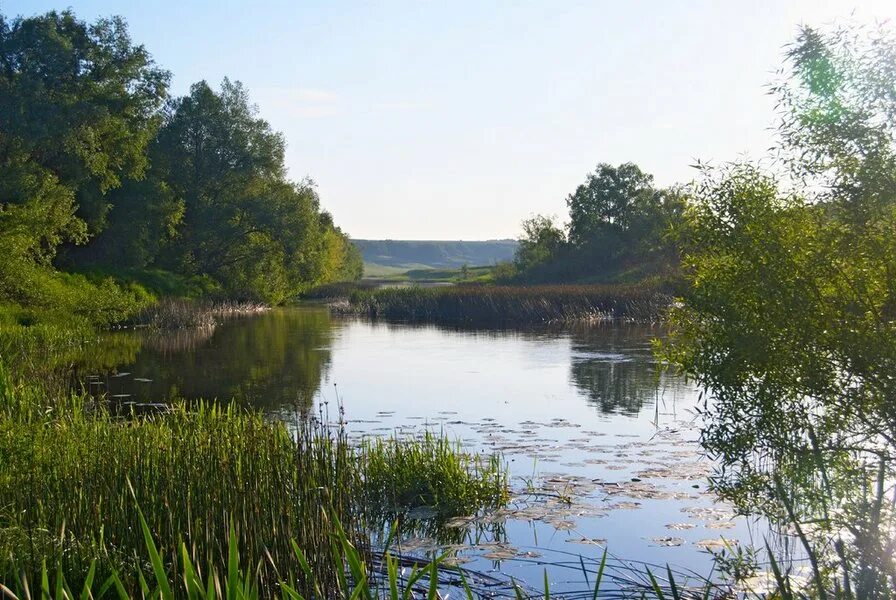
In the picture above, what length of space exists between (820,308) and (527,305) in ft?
118

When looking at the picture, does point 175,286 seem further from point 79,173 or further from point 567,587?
point 567,587

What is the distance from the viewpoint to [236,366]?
24.6 metres

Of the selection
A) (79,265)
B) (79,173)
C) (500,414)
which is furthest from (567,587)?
(79,265)

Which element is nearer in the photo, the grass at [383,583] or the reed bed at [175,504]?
the grass at [383,583]

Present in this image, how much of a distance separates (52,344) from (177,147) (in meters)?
29.0

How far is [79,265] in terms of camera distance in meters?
41.9

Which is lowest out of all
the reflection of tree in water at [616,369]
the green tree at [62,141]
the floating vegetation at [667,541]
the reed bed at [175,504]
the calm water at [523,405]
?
the floating vegetation at [667,541]

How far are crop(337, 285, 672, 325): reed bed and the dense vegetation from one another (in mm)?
20735

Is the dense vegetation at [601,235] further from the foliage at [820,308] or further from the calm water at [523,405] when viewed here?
the foliage at [820,308]

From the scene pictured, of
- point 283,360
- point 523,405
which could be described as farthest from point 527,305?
point 523,405

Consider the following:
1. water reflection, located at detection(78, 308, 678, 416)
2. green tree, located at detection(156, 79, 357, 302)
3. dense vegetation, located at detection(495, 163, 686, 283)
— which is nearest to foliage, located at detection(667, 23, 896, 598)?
water reflection, located at detection(78, 308, 678, 416)

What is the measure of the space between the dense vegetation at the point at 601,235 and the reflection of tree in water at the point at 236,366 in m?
32.6

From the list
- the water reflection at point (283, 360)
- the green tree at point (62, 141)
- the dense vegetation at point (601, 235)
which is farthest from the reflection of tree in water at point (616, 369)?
the dense vegetation at point (601, 235)

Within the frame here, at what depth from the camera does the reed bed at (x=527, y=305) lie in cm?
4197
